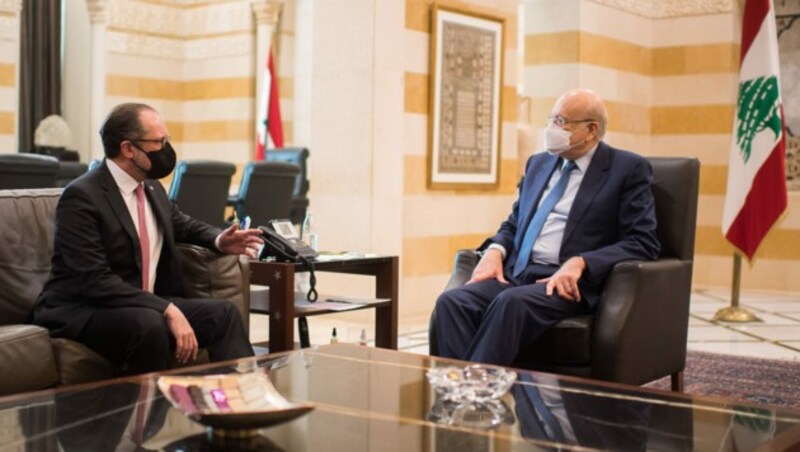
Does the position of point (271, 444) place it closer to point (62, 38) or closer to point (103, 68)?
point (103, 68)

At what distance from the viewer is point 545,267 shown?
462 cm

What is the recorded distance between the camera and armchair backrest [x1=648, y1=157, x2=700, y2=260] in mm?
4621

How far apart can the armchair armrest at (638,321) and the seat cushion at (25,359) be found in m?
2.01

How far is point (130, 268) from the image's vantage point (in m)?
4.11

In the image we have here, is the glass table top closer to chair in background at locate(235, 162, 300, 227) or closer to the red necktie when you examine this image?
the red necktie

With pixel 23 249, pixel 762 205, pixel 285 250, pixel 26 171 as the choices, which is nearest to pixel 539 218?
pixel 285 250

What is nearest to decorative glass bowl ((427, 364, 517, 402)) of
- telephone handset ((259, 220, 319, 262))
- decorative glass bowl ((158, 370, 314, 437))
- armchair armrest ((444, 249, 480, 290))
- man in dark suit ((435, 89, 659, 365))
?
decorative glass bowl ((158, 370, 314, 437))

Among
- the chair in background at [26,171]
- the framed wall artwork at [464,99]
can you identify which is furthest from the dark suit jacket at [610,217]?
the framed wall artwork at [464,99]

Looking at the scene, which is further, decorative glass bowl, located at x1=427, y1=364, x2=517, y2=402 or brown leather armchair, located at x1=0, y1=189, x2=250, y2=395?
brown leather armchair, located at x1=0, y1=189, x2=250, y2=395

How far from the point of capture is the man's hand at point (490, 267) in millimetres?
4656

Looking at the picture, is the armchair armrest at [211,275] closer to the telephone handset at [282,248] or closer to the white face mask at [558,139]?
the telephone handset at [282,248]

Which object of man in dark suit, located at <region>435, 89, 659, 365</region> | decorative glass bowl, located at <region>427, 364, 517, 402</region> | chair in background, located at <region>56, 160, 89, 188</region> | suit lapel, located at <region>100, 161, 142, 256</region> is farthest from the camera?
chair in background, located at <region>56, 160, 89, 188</region>

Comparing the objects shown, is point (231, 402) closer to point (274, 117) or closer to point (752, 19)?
point (752, 19)

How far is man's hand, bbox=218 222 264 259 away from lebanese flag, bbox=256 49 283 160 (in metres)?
8.55
